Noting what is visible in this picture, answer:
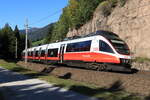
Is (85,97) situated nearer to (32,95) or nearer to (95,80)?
(32,95)

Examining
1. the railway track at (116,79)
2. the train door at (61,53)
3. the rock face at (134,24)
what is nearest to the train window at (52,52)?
the train door at (61,53)

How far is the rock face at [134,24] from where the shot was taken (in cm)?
3853

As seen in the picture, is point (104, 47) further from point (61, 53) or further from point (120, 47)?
point (61, 53)

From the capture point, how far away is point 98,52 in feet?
84.7

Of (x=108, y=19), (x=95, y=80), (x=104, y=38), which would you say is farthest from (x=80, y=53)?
(x=108, y=19)

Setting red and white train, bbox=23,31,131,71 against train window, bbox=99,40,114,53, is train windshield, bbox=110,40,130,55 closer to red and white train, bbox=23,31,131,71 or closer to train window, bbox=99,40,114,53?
red and white train, bbox=23,31,131,71

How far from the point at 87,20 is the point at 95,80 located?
42.6 meters

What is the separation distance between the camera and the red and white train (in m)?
24.2

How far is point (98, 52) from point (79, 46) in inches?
173

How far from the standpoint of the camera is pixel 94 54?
2639cm

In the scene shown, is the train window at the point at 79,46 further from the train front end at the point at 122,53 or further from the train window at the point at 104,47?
the train front end at the point at 122,53

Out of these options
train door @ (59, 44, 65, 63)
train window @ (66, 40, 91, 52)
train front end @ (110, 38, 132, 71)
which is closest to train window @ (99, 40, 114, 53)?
train front end @ (110, 38, 132, 71)

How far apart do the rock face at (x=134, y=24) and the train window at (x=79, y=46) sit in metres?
9.63

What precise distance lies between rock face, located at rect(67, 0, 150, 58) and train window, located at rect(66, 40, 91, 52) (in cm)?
963
